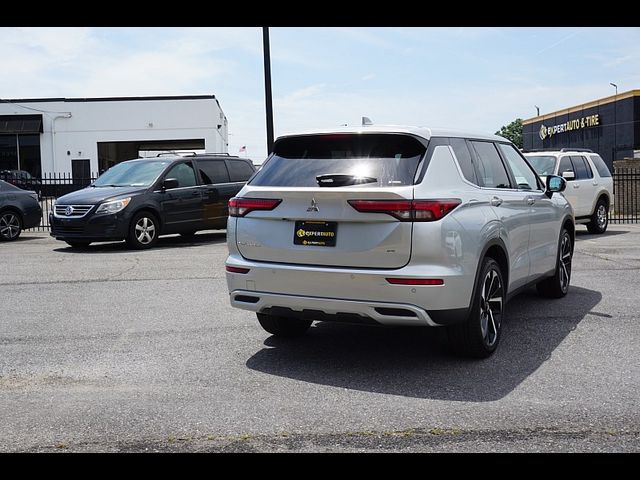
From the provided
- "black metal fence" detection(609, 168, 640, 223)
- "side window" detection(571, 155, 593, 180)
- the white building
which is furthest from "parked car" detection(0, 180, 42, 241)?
the white building

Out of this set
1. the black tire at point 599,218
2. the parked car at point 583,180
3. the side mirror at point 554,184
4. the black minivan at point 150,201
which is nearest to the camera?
the side mirror at point 554,184

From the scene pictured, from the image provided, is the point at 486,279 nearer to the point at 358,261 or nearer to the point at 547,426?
the point at 358,261

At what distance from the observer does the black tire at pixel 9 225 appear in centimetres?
1628

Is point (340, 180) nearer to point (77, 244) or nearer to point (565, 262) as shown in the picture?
point (565, 262)

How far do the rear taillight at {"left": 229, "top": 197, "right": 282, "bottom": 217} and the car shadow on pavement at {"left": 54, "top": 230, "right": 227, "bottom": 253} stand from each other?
28.3ft

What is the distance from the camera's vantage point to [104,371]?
566cm

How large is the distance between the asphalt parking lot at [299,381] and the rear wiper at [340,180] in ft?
4.64

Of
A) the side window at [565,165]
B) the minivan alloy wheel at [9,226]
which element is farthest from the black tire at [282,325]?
the minivan alloy wheel at [9,226]

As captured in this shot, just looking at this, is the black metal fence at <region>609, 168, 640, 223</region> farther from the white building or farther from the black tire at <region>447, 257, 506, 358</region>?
the white building

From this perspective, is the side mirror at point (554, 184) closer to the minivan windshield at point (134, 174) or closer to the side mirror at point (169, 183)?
the side mirror at point (169, 183)

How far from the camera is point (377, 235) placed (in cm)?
522

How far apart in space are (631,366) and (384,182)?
236 centimetres

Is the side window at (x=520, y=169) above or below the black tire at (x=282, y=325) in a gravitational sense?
above
